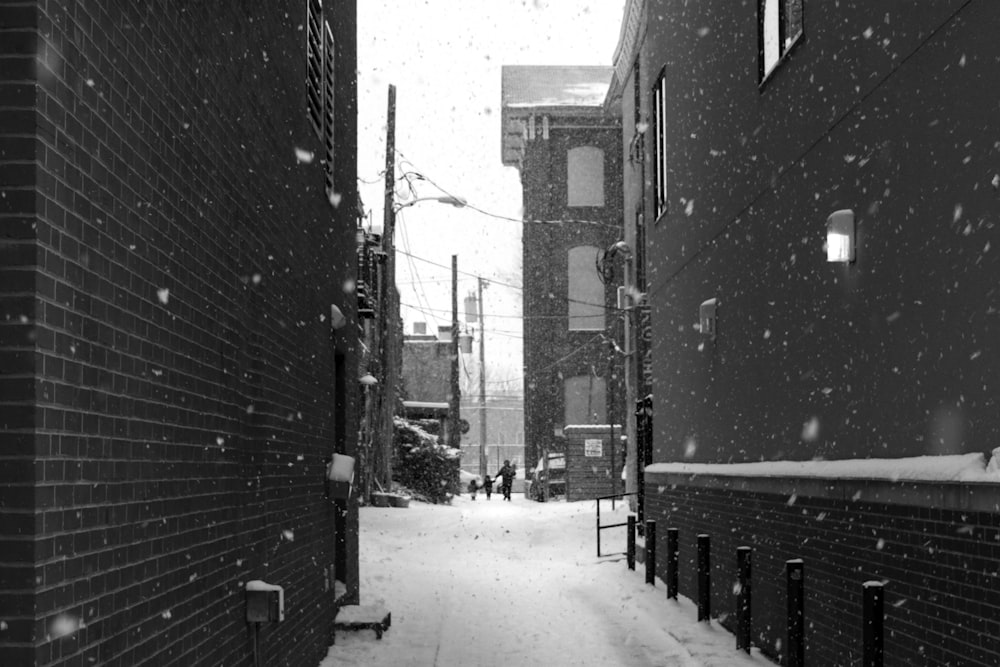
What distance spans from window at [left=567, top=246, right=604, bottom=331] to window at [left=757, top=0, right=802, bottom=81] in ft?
107

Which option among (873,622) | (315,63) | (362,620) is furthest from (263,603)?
(315,63)

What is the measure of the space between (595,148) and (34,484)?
140 ft

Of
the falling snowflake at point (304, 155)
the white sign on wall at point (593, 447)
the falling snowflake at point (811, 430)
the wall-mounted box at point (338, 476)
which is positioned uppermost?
the falling snowflake at point (304, 155)

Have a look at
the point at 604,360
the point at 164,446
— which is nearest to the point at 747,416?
the point at 164,446

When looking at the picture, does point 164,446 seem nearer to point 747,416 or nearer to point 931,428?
point 931,428

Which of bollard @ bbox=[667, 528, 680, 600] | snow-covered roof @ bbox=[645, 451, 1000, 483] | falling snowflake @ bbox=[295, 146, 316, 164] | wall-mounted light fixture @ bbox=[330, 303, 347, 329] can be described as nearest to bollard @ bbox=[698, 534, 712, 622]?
snow-covered roof @ bbox=[645, 451, 1000, 483]

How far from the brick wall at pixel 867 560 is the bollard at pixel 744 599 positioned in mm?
215

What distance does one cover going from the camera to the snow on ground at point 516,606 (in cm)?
1011

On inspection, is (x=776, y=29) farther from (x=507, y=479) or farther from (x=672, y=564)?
(x=507, y=479)

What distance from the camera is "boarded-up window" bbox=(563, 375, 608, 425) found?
42906 mm

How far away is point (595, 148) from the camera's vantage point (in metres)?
45.0

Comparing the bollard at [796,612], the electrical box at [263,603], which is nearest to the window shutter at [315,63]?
the electrical box at [263,603]

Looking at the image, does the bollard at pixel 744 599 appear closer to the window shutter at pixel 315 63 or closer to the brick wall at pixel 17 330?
the window shutter at pixel 315 63

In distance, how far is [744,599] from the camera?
9.92 metres
